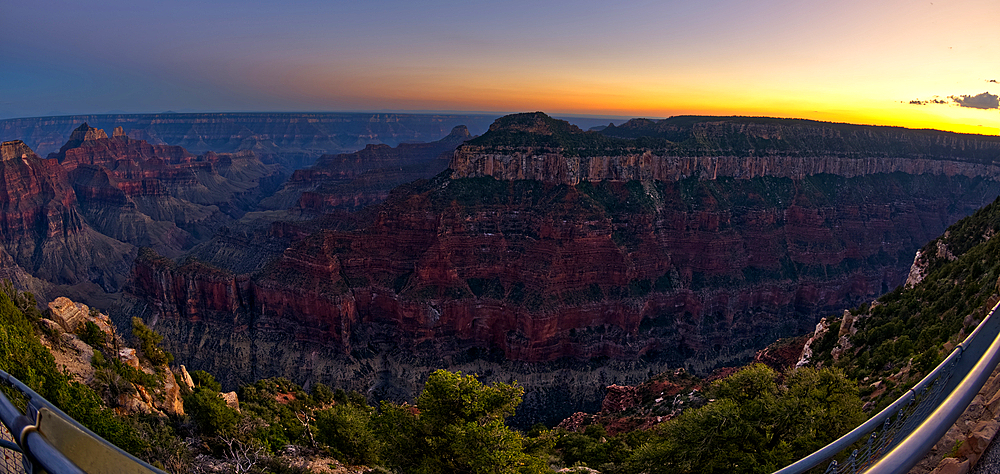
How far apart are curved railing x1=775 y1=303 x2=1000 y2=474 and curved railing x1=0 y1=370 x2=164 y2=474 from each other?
27.0ft

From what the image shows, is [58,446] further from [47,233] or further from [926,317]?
[47,233]

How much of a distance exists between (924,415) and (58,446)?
12207 millimetres

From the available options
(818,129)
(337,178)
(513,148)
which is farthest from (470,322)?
(337,178)

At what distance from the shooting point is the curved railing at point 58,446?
4.36 meters

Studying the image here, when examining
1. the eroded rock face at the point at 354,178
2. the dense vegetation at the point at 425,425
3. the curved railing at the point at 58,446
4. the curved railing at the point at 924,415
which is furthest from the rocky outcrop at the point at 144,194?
the curved railing at the point at 924,415

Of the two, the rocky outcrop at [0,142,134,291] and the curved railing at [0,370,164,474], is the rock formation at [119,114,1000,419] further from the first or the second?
the rocky outcrop at [0,142,134,291]

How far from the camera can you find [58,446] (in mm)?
4660

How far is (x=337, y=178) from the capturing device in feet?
552

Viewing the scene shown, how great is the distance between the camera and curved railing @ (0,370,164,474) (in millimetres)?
4363

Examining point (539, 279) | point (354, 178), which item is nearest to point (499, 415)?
point (539, 279)

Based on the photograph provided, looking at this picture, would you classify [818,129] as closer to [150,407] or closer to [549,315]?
[549,315]

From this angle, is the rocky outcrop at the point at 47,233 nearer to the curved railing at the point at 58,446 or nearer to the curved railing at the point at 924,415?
the curved railing at the point at 58,446

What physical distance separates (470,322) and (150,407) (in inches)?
1683

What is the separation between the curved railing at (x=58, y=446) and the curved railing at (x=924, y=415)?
823 centimetres
